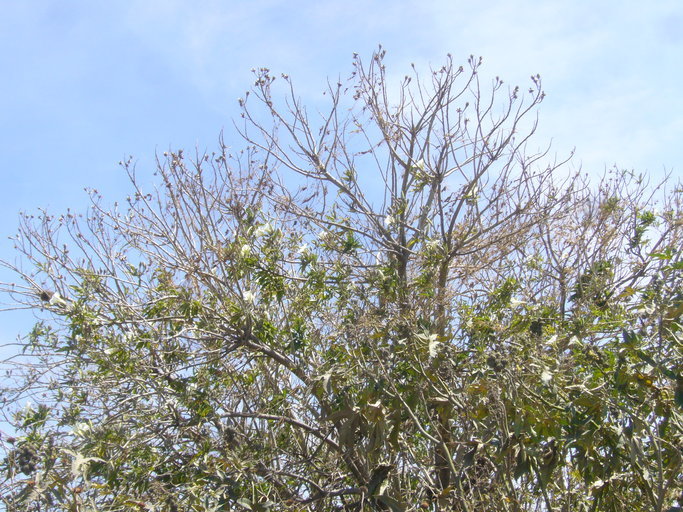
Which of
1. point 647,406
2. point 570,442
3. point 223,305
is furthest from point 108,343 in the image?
point 647,406

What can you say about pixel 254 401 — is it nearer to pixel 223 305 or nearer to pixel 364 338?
pixel 223 305

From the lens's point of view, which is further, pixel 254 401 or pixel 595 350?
pixel 254 401

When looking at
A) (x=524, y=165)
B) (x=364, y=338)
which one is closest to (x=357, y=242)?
(x=364, y=338)

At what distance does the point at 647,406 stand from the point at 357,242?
2778 millimetres

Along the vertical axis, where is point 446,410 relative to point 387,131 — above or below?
below

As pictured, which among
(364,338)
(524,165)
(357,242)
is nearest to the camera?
(364,338)

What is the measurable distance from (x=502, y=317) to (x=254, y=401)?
2.39 metres

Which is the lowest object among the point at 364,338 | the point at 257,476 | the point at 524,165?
the point at 257,476

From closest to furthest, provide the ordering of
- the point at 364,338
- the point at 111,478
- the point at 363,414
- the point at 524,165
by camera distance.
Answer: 1. the point at 363,414
2. the point at 111,478
3. the point at 364,338
4. the point at 524,165

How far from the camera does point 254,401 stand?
21.5 ft

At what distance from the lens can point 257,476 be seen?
5531 mm

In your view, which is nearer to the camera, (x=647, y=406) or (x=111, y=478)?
(x=647, y=406)

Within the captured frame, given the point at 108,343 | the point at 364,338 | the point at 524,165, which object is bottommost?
the point at 364,338

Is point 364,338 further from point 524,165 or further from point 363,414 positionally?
point 524,165
